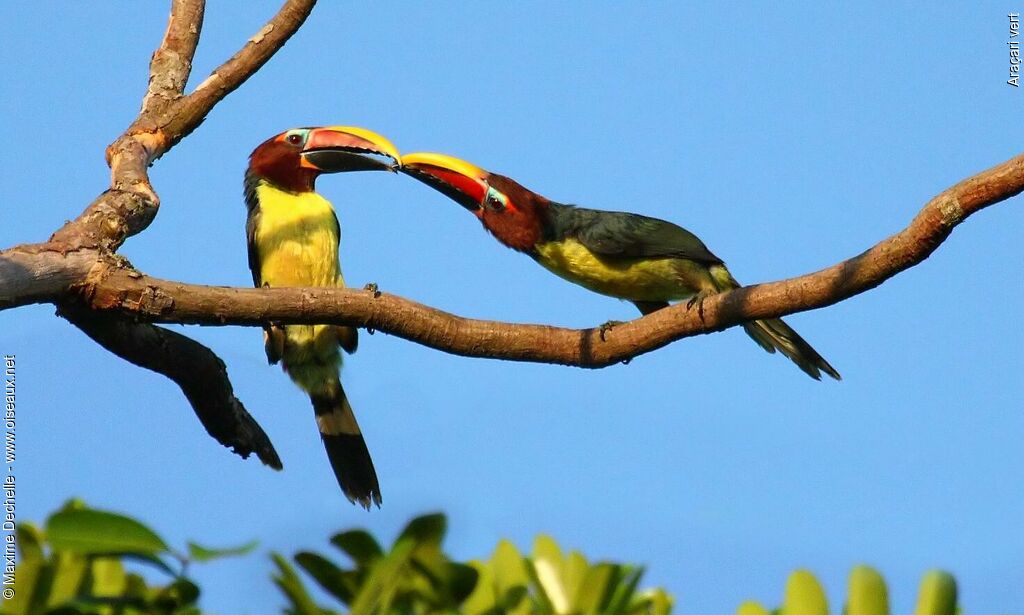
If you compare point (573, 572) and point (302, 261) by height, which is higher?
point (302, 261)

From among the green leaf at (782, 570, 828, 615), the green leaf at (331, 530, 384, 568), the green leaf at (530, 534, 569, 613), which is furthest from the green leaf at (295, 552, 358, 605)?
the green leaf at (782, 570, 828, 615)

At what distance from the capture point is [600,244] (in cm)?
677

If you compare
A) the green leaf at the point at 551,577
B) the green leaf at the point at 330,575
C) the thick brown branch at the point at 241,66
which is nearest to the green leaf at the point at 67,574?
the green leaf at the point at 330,575

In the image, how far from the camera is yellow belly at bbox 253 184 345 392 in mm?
7457

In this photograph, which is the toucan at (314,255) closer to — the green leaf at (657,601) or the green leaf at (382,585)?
the green leaf at (657,601)

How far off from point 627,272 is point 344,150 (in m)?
2.04

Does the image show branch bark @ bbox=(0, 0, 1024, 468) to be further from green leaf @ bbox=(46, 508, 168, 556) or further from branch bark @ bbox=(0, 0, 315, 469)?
green leaf @ bbox=(46, 508, 168, 556)

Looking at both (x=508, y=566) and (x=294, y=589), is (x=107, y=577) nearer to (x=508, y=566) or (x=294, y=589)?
(x=294, y=589)

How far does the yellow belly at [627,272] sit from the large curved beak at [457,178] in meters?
0.52

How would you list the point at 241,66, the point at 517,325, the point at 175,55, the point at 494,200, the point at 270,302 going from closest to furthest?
the point at 270,302, the point at 517,325, the point at 241,66, the point at 175,55, the point at 494,200

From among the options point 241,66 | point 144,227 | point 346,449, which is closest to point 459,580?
point 144,227

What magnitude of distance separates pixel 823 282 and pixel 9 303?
3.08m

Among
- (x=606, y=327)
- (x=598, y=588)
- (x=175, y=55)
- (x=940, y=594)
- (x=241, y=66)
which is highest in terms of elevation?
(x=175, y=55)

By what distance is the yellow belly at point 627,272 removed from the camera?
266 inches
